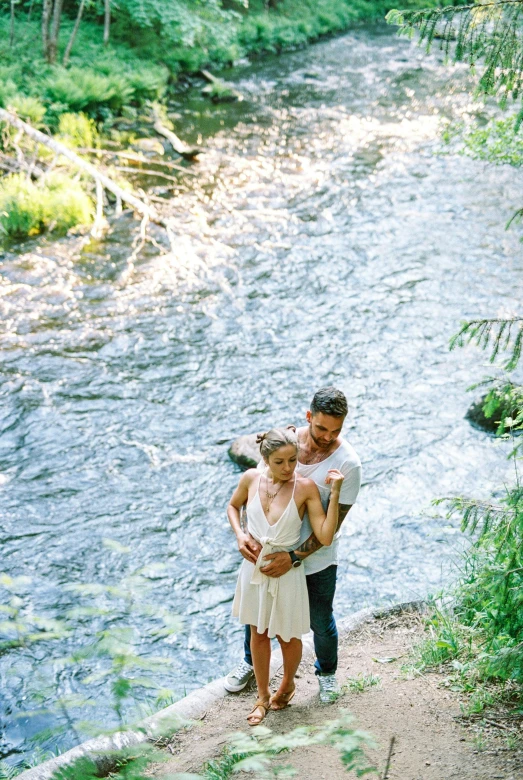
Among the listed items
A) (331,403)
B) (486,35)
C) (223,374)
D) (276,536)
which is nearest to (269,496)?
(276,536)

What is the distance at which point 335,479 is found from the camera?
13.0 feet

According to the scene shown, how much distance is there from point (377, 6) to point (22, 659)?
3836cm

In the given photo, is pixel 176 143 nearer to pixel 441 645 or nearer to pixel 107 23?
pixel 107 23

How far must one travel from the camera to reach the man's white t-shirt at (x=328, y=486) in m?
4.05

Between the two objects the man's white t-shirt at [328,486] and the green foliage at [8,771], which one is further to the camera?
the green foliage at [8,771]

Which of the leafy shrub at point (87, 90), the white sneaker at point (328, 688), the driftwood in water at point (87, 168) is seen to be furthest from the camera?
the leafy shrub at point (87, 90)

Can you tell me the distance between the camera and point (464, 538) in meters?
7.18

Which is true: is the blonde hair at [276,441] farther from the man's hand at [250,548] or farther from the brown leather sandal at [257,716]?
the brown leather sandal at [257,716]

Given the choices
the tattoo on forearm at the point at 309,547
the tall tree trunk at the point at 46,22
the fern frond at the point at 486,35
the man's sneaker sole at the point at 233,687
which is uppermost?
the fern frond at the point at 486,35

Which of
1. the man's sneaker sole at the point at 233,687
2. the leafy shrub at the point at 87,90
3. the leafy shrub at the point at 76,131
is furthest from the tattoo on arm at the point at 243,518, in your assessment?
the leafy shrub at the point at 87,90

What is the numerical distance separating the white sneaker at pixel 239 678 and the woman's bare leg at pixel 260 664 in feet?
1.23

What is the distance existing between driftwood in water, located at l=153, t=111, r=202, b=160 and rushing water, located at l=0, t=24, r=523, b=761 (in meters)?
0.46

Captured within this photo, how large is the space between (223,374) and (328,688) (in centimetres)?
572

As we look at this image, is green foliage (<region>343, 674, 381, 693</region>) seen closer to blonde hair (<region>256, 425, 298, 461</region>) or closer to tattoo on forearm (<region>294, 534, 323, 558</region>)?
tattoo on forearm (<region>294, 534, 323, 558</region>)
